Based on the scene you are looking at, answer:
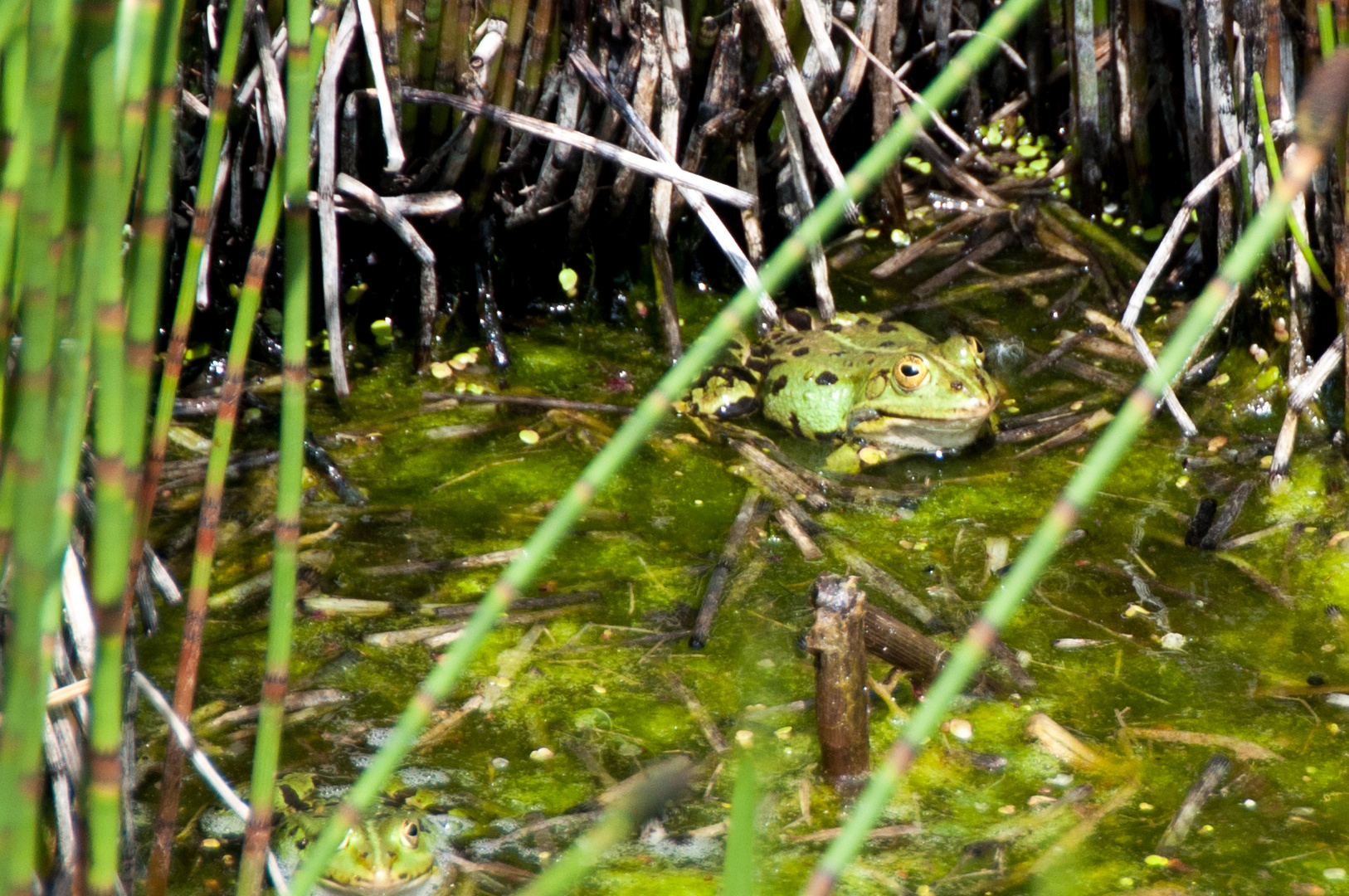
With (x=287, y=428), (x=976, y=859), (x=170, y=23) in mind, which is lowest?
(x=976, y=859)

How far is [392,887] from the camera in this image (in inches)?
93.8

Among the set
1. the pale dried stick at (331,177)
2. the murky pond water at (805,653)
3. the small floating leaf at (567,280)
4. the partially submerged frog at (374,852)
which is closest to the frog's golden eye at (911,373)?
the murky pond water at (805,653)

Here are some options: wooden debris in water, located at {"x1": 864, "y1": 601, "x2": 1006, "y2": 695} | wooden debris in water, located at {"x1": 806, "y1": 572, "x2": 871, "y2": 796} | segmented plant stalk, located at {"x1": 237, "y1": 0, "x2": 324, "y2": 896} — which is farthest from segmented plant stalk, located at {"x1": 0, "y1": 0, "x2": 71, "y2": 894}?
wooden debris in water, located at {"x1": 864, "y1": 601, "x2": 1006, "y2": 695}

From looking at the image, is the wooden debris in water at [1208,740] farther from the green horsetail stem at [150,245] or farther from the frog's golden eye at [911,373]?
the green horsetail stem at [150,245]

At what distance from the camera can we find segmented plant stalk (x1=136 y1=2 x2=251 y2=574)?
1.41m

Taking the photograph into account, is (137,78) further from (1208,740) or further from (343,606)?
(1208,740)

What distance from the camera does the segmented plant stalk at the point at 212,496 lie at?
4.54 ft

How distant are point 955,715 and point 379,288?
2.71 meters

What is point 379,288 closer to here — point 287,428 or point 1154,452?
point 1154,452

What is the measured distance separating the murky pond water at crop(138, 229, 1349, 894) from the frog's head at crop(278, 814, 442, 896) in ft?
0.47

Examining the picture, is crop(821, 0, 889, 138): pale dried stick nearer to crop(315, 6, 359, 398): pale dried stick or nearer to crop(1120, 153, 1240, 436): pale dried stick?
crop(1120, 153, 1240, 436): pale dried stick

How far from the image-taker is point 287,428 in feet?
4.17

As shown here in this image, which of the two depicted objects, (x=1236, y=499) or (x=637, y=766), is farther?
(x=1236, y=499)

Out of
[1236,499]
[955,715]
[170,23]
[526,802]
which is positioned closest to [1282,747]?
[955,715]
